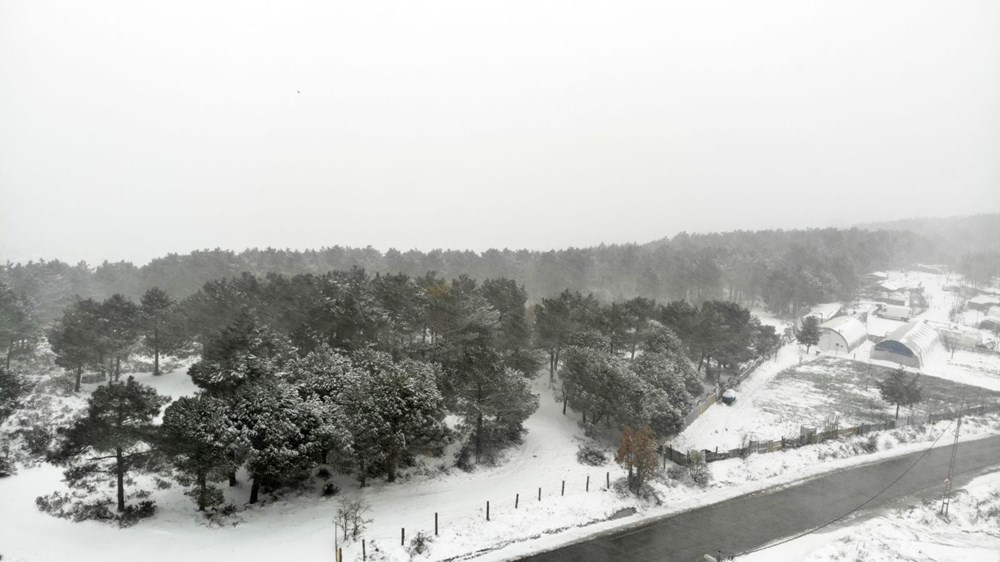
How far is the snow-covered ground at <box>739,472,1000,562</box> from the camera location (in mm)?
22312

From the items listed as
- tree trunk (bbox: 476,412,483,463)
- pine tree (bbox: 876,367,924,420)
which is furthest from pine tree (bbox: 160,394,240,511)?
pine tree (bbox: 876,367,924,420)

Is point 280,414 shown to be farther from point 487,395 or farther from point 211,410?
point 487,395

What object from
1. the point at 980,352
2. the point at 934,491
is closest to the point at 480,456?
the point at 934,491

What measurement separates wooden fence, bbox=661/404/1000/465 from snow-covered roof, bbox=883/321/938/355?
1815cm

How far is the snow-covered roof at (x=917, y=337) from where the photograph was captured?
59219 millimetres

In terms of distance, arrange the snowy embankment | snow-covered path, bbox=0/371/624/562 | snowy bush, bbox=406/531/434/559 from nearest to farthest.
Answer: snow-covered path, bbox=0/371/624/562
the snowy embankment
snowy bush, bbox=406/531/434/559

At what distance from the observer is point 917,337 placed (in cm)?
6188

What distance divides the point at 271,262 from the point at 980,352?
10176cm

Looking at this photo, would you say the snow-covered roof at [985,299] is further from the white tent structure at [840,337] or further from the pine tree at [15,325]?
the pine tree at [15,325]

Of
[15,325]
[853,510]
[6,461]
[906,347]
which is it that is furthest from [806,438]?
[15,325]

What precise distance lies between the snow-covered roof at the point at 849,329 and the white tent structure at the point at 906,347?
3.39 m

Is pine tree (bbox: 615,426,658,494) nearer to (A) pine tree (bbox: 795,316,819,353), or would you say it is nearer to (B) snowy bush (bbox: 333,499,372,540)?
(B) snowy bush (bbox: 333,499,372,540)

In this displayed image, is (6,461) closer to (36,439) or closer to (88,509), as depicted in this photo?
(36,439)

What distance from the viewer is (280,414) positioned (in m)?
24.4
